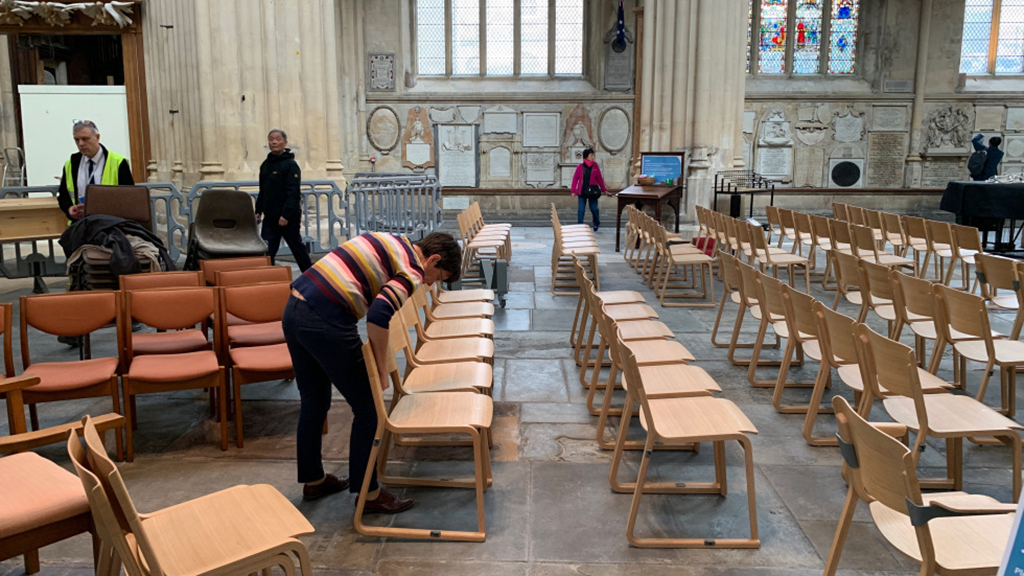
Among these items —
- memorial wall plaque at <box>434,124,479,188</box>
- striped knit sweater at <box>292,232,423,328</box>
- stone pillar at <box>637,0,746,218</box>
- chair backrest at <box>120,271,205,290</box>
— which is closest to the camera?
striped knit sweater at <box>292,232,423,328</box>

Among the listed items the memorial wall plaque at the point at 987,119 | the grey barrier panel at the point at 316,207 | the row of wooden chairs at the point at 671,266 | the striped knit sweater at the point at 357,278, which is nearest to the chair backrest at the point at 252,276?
the striped knit sweater at the point at 357,278

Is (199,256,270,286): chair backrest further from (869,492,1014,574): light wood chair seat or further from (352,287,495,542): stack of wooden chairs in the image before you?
(869,492,1014,574): light wood chair seat

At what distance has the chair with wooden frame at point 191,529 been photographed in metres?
1.79


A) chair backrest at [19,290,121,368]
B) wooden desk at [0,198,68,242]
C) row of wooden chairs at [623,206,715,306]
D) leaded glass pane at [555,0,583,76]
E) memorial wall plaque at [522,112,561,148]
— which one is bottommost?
row of wooden chairs at [623,206,715,306]

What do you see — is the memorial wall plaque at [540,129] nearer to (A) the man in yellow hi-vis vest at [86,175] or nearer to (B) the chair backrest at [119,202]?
(A) the man in yellow hi-vis vest at [86,175]

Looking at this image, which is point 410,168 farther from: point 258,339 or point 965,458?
point 965,458

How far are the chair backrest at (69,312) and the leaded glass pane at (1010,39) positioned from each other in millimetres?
20192

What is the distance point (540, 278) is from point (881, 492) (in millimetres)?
6890

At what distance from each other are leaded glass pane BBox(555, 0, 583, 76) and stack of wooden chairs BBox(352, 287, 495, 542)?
14.0 metres

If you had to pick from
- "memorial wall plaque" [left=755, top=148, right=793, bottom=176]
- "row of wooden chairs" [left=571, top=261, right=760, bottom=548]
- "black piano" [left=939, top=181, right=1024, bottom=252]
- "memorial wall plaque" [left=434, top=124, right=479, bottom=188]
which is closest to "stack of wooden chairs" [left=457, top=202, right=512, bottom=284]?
"row of wooden chairs" [left=571, top=261, right=760, bottom=548]

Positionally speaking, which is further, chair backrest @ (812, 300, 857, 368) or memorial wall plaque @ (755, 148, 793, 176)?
memorial wall plaque @ (755, 148, 793, 176)

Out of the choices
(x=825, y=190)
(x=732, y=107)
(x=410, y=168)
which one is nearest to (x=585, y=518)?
(x=732, y=107)

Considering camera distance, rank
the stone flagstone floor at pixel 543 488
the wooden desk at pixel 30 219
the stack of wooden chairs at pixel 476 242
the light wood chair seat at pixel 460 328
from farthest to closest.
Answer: the stack of wooden chairs at pixel 476 242
the wooden desk at pixel 30 219
the light wood chair seat at pixel 460 328
the stone flagstone floor at pixel 543 488

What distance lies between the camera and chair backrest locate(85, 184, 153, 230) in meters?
5.48
